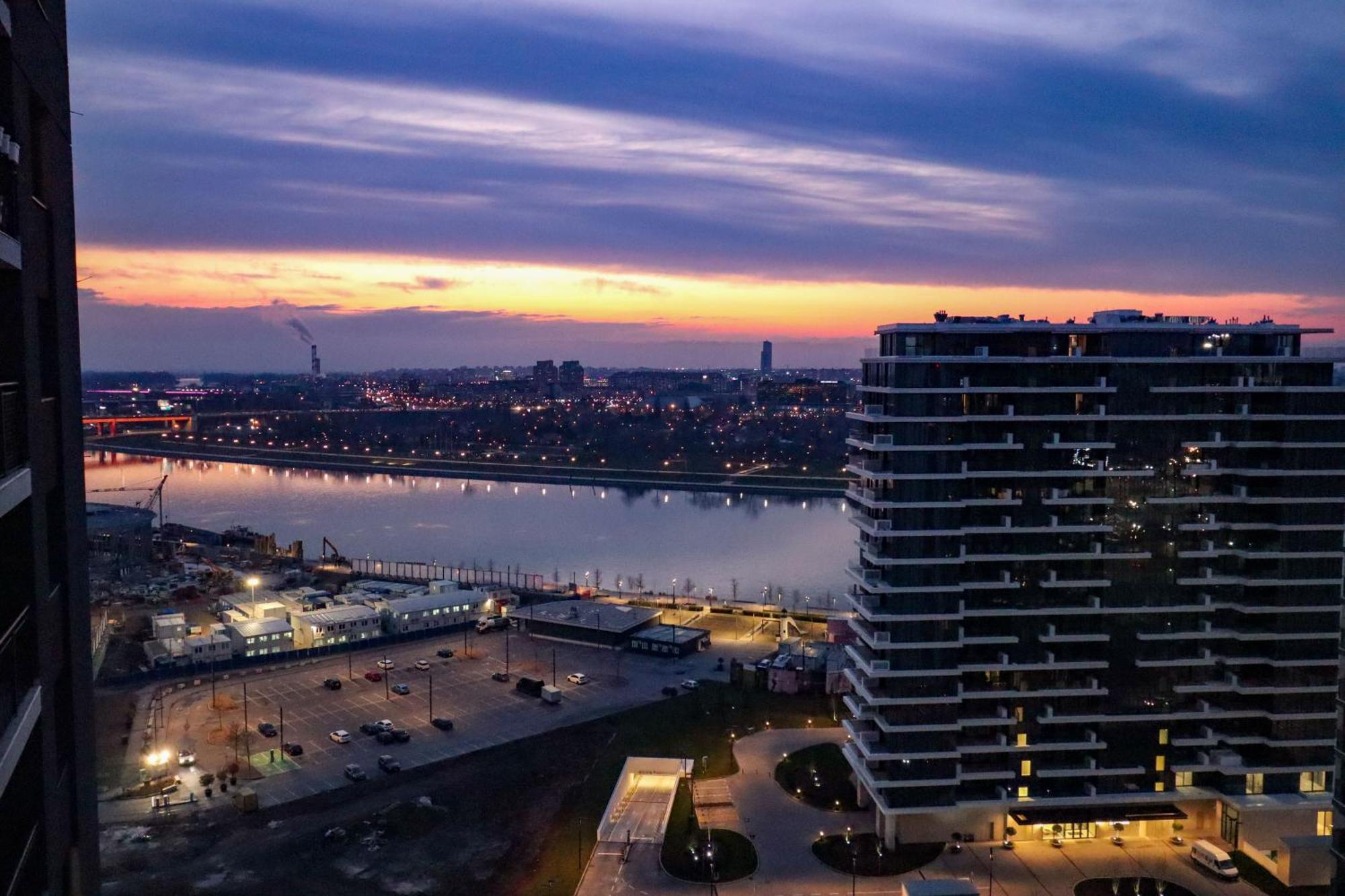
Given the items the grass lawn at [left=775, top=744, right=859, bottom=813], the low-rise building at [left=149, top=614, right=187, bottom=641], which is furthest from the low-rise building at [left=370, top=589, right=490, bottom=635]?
the grass lawn at [left=775, top=744, right=859, bottom=813]

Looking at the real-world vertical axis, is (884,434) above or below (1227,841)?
above

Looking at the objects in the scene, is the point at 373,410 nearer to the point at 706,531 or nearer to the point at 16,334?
the point at 706,531

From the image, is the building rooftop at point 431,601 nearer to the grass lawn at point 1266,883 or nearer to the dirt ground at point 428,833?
the dirt ground at point 428,833

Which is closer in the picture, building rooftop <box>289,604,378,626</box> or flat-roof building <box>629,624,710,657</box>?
flat-roof building <box>629,624,710,657</box>

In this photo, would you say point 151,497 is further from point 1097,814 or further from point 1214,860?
point 1214,860

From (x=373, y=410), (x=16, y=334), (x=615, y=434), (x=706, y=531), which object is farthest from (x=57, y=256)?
(x=373, y=410)

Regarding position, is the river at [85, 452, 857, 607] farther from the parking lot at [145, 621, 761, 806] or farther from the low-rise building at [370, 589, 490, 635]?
the parking lot at [145, 621, 761, 806]

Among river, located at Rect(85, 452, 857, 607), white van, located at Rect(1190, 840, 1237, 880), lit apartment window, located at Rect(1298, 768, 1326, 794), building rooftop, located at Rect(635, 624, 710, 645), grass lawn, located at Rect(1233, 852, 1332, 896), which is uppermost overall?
lit apartment window, located at Rect(1298, 768, 1326, 794)

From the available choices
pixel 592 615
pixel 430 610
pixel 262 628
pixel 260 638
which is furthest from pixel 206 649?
pixel 592 615
